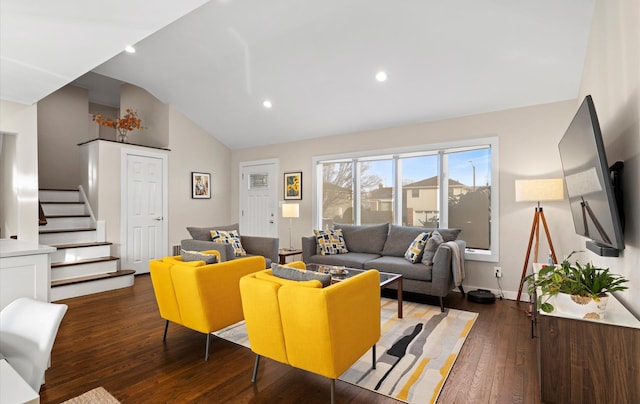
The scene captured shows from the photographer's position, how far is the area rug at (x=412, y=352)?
2.13 m

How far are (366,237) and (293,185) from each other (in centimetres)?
191

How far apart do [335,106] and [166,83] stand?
2874 mm

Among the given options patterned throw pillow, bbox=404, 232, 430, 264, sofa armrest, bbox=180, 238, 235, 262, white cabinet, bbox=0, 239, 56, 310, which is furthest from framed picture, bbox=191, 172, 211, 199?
patterned throw pillow, bbox=404, 232, 430, 264

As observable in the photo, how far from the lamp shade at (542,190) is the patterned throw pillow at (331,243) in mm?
2416

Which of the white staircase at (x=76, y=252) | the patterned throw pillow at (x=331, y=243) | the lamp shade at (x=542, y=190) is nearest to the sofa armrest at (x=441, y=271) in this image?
the lamp shade at (x=542, y=190)

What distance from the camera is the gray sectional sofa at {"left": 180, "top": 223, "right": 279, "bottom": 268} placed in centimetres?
412

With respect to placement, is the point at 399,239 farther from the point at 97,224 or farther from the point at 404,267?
the point at 97,224

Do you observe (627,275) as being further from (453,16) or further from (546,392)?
(453,16)

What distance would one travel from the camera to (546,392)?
68.7 inches

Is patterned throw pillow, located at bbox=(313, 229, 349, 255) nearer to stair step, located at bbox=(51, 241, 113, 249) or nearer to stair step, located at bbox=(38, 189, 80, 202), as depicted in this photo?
stair step, located at bbox=(51, 241, 113, 249)

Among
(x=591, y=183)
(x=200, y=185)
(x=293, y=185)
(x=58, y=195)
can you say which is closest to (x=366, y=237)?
(x=293, y=185)

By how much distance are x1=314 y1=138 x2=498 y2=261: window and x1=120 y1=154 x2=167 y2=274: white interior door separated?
2849 millimetres

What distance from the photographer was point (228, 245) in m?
4.15

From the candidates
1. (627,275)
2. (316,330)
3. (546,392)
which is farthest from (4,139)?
(627,275)
